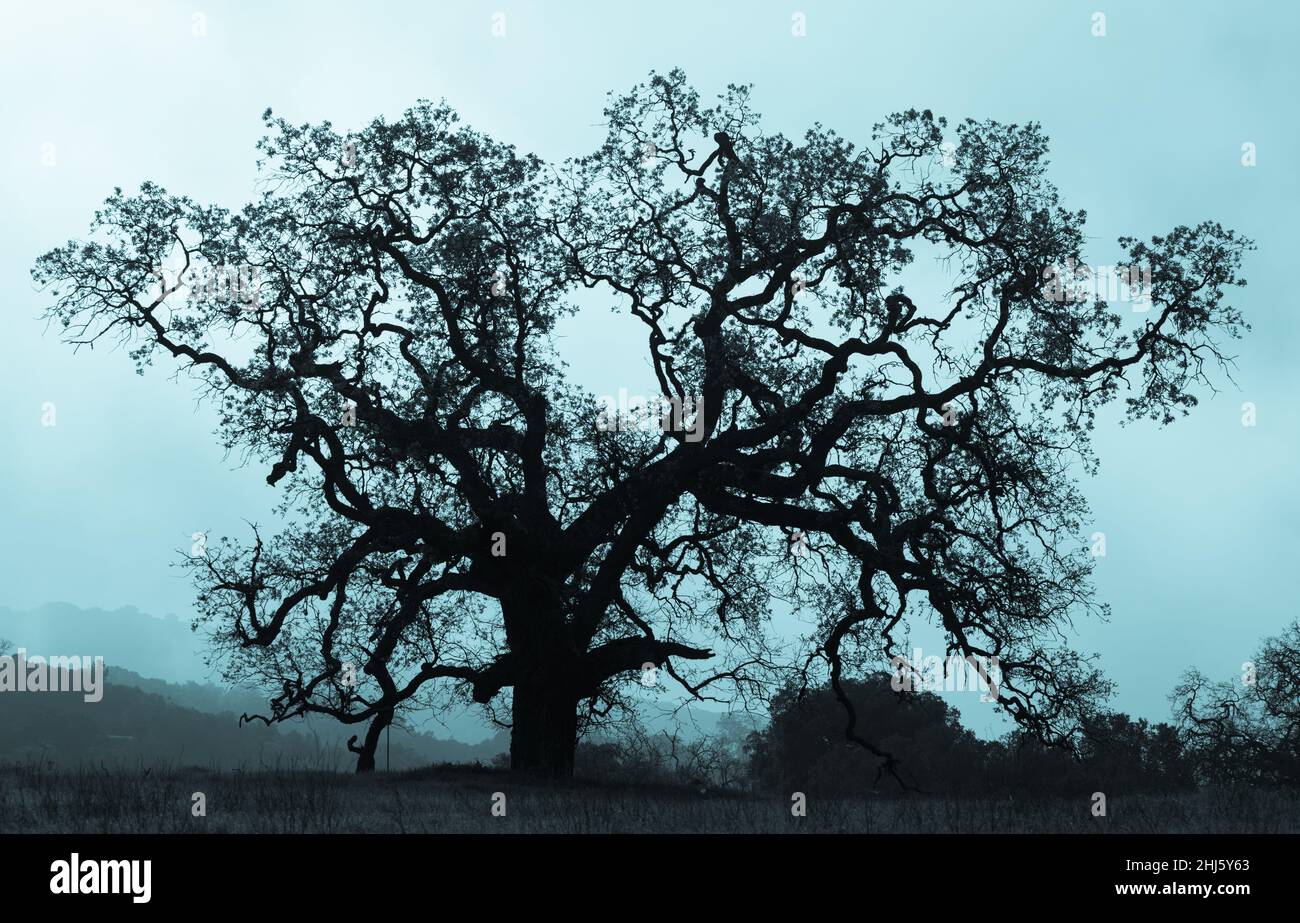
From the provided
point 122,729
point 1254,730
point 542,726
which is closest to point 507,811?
Answer: point 542,726

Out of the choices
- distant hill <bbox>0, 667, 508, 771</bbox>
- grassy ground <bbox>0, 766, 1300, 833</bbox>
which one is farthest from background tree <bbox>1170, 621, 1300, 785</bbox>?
distant hill <bbox>0, 667, 508, 771</bbox>

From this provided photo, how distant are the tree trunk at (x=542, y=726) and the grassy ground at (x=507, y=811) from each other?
3.53m

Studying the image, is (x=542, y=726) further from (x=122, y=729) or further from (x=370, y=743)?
(x=122, y=729)

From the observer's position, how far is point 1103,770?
41656mm

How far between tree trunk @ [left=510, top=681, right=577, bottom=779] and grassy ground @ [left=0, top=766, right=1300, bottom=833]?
353cm

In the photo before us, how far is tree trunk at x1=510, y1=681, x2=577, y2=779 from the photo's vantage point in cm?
2380

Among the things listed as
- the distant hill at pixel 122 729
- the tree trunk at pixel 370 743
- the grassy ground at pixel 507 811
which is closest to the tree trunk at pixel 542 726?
the tree trunk at pixel 370 743

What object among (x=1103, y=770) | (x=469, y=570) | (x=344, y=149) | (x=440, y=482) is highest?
(x=344, y=149)

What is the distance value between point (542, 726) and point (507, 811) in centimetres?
776
